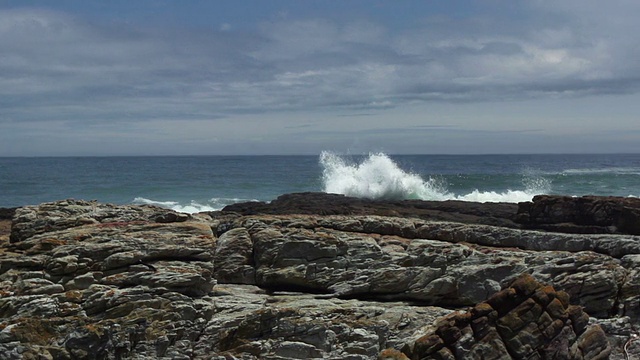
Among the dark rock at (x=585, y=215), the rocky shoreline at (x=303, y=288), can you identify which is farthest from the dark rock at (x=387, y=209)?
the rocky shoreline at (x=303, y=288)

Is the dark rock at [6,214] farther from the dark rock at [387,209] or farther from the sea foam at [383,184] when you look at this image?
the sea foam at [383,184]

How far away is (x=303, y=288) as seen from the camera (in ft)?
43.3

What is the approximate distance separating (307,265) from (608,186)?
212 feet

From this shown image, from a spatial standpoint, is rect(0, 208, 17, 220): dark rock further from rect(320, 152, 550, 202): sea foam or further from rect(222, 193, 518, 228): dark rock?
rect(320, 152, 550, 202): sea foam

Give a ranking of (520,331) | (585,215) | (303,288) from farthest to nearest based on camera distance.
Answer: (585,215)
(303,288)
(520,331)

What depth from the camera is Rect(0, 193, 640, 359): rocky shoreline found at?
1095 centimetres

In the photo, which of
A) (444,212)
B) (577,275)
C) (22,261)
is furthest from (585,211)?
(22,261)

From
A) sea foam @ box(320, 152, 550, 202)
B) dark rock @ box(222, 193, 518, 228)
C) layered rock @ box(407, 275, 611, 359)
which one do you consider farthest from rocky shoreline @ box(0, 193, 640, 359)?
sea foam @ box(320, 152, 550, 202)

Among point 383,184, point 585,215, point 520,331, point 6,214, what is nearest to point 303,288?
point 520,331

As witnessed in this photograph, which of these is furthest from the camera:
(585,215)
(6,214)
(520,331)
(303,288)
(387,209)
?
(6,214)

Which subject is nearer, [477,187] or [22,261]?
[22,261]

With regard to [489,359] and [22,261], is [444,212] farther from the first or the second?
[22,261]

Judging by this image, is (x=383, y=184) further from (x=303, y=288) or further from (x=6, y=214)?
(x=303, y=288)

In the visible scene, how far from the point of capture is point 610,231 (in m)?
18.4
